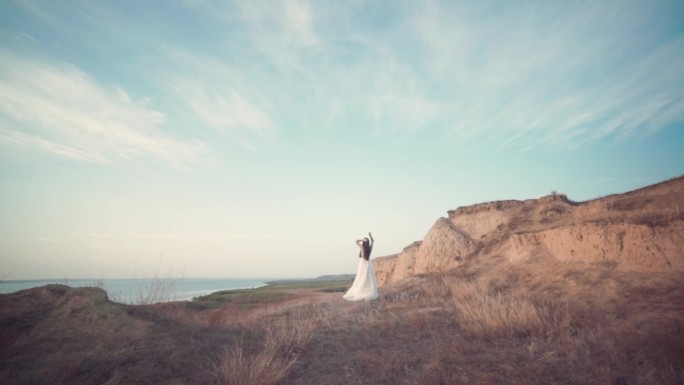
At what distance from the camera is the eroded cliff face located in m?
8.65

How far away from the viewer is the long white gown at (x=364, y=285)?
14.0 metres

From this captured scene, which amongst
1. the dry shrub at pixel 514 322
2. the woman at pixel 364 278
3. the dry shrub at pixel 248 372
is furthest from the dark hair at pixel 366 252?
the dry shrub at pixel 248 372

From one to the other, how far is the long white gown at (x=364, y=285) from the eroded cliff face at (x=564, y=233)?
4.43 metres

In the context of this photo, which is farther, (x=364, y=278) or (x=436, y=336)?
(x=364, y=278)

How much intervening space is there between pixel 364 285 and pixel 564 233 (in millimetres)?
7764

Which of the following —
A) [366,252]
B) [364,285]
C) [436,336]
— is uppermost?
[366,252]

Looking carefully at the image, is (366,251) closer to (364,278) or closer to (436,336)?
(364,278)

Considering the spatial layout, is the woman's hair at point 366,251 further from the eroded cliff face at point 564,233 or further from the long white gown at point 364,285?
the eroded cliff face at point 564,233

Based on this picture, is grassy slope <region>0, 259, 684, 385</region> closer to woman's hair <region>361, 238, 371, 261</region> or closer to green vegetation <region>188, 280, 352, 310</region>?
woman's hair <region>361, 238, 371, 261</region>

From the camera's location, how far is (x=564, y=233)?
11172mm

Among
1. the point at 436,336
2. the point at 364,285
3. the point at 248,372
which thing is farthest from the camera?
the point at 364,285

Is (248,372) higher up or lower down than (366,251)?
lower down

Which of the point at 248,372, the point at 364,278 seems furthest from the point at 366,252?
the point at 248,372

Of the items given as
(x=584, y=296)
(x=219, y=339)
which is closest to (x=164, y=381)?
(x=219, y=339)
